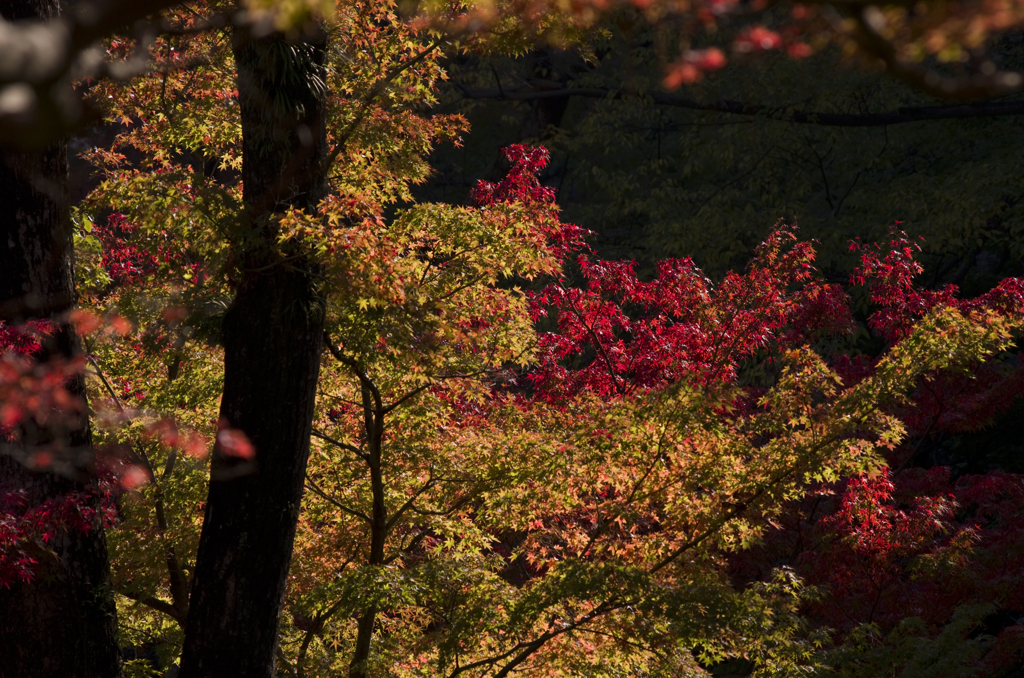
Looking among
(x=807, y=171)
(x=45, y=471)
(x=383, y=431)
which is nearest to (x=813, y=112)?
(x=807, y=171)

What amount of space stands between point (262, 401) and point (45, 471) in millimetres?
1267

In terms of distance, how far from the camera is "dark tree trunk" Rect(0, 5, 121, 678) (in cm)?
462

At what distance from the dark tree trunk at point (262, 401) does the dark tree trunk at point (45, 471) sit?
66 cm

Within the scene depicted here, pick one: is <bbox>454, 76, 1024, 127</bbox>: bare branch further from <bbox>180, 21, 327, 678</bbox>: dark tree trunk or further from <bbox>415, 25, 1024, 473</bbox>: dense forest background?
<bbox>180, 21, 327, 678</bbox>: dark tree trunk

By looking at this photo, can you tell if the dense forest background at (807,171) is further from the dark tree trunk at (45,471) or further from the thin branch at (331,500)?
the dark tree trunk at (45,471)

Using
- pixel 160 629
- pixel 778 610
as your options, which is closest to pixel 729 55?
pixel 778 610

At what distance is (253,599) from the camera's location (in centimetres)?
468

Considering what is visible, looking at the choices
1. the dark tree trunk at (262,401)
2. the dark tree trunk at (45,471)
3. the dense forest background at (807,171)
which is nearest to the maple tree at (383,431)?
the dark tree trunk at (262,401)

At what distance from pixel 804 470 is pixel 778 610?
35.1 inches

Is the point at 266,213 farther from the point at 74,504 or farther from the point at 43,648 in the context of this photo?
the point at 43,648

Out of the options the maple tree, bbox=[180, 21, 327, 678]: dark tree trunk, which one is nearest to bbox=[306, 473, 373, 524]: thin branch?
the maple tree

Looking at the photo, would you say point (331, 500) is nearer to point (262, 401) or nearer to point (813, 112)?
point (262, 401)

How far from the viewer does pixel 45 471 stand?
4.66 meters

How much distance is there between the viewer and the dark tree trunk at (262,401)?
4.66 meters
